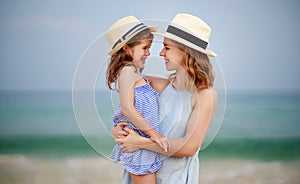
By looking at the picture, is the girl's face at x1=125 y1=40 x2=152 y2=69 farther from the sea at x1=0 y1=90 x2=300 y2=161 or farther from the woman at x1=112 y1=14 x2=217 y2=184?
the sea at x1=0 y1=90 x2=300 y2=161

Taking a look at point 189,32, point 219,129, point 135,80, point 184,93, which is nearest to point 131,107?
point 135,80

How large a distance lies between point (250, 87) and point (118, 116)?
2.43m

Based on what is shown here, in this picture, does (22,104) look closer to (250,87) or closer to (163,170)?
(250,87)

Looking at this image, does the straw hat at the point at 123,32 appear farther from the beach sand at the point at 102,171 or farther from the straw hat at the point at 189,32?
the beach sand at the point at 102,171

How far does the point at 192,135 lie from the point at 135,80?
0.26m

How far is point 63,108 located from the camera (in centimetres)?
418

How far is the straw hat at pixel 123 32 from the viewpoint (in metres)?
1.86

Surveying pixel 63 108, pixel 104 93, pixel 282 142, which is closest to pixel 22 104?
pixel 63 108

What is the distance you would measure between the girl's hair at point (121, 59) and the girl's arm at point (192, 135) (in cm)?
20

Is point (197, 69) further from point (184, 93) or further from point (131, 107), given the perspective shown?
point (131, 107)

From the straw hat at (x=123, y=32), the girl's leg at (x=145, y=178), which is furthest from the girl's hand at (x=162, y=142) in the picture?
the straw hat at (x=123, y=32)

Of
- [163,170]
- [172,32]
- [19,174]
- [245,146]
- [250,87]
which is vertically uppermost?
[172,32]

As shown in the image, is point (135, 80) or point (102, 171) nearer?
point (135, 80)

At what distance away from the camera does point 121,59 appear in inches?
76.0
